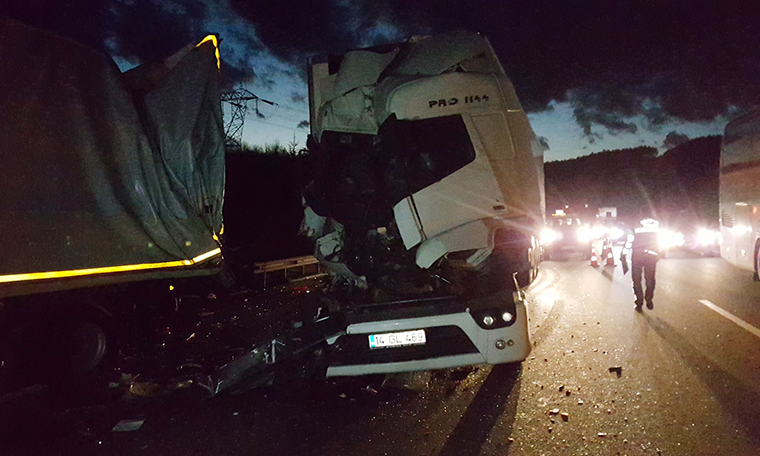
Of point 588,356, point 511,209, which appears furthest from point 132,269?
point 588,356

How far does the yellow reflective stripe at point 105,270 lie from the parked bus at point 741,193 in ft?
35.0

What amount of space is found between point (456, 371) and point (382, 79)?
3026 mm

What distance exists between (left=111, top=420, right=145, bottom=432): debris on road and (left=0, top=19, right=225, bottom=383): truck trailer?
4.26 ft

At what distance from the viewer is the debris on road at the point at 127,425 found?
15.1 ft

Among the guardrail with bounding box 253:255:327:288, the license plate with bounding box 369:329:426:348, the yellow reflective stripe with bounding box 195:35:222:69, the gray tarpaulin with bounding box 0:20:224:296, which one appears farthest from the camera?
the guardrail with bounding box 253:255:327:288

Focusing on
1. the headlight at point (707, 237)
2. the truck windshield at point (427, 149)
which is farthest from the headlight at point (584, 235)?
the truck windshield at point (427, 149)

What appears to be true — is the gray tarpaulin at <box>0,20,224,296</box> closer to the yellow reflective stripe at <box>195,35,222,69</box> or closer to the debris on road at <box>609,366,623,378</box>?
the yellow reflective stripe at <box>195,35,222,69</box>

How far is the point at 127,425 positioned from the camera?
468 centimetres

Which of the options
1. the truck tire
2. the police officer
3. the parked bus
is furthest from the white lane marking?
the truck tire

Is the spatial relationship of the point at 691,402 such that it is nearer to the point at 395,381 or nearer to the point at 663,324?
the point at 395,381

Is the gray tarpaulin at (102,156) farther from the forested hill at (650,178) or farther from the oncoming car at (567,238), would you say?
the forested hill at (650,178)

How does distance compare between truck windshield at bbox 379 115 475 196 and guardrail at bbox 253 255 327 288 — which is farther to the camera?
guardrail at bbox 253 255 327 288

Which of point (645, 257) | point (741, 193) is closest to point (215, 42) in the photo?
point (645, 257)

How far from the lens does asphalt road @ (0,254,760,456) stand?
13.2 ft
